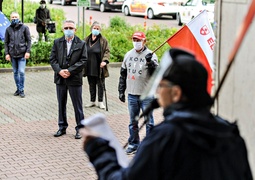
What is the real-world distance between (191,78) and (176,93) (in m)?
0.12

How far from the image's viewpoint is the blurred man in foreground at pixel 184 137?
10.7 feet

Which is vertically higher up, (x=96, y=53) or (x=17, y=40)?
(x=17, y=40)

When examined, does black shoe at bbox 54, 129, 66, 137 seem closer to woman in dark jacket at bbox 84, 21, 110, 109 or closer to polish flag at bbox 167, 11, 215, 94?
woman in dark jacket at bbox 84, 21, 110, 109

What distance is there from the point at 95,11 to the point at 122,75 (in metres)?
28.1

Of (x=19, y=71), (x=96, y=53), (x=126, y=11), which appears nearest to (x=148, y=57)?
(x=96, y=53)

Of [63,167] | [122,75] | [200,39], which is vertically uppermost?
[200,39]

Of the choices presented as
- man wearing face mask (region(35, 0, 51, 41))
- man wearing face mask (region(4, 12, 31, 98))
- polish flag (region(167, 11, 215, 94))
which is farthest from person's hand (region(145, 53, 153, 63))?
man wearing face mask (region(35, 0, 51, 41))

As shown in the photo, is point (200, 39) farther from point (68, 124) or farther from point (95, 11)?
point (95, 11)

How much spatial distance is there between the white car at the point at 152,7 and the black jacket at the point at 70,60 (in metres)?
23.5

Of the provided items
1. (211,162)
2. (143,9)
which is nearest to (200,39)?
(211,162)

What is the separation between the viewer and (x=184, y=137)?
128 inches

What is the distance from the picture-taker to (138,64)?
10.1 m

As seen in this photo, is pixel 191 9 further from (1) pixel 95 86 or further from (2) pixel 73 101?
(2) pixel 73 101

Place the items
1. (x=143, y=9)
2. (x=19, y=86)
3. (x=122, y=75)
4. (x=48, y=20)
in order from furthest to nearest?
(x=143, y=9) → (x=48, y=20) → (x=19, y=86) → (x=122, y=75)
